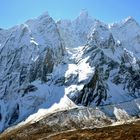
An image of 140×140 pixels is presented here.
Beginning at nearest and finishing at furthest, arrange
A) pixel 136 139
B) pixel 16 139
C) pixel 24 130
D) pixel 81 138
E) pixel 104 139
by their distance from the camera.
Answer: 1. pixel 136 139
2. pixel 104 139
3. pixel 81 138
4. pixel 16 139
5. pixel 24 130

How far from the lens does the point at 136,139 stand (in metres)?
66.0

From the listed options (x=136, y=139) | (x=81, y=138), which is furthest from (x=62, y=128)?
(x=136, y=139)

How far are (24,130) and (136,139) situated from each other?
134 meters

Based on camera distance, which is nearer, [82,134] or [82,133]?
[82,134]

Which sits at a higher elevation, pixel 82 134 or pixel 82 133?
pixel 82 133

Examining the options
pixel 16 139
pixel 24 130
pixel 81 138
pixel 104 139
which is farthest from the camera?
pixel 24 130

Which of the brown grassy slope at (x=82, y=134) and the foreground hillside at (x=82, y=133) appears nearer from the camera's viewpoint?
the brown grassy slope at (x=82, y=134)

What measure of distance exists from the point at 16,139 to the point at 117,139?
102 meters

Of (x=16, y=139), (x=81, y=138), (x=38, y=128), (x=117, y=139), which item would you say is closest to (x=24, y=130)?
(x=38, y=128)

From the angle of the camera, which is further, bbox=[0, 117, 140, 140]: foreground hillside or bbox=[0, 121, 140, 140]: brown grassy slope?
bbox=[0, 117, 140, 140]: foreground hillside

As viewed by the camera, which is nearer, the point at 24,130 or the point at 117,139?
the point at 117,139

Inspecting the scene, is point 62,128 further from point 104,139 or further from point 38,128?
point 104,139

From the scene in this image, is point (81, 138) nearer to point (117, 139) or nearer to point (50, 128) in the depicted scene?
point (117, 139)

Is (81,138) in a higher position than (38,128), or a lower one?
lower
